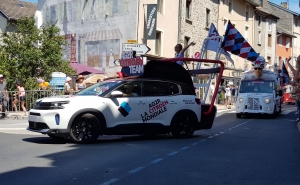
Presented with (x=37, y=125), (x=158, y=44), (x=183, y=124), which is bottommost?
(x=183, y=124)

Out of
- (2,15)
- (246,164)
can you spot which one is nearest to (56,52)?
(246,164)

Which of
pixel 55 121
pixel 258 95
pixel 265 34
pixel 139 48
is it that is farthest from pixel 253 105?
pixel 265 34

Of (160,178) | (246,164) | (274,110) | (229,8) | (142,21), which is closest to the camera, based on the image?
(160,178)

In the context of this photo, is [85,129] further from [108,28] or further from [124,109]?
[108,28]

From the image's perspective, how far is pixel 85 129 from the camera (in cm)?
1114

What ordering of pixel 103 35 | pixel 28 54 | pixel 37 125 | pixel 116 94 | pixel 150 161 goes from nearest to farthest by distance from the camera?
pixel 150 161
pixel 37 125
pixel 116 94
pixel 28 54
pixel 103 35

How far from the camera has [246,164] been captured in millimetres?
8859

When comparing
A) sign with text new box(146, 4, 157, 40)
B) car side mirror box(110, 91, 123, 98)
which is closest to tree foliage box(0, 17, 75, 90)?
sign with text new box(146, 4, 157, 40)

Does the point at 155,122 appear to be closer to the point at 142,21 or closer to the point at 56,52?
the point at 56,52

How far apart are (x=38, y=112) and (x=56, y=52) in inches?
459

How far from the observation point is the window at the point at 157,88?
40.1 feet

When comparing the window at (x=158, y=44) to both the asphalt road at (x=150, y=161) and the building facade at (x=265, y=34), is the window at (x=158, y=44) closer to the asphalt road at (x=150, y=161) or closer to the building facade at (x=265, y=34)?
the asphalt road at (x=150, y=161)

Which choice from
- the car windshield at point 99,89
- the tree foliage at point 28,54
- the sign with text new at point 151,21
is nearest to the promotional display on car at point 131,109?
the car windshield at point 99,89

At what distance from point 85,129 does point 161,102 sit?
2.26m
